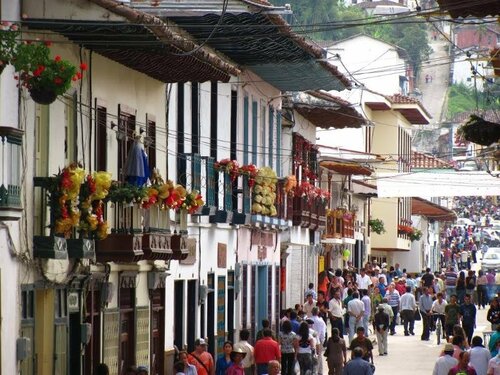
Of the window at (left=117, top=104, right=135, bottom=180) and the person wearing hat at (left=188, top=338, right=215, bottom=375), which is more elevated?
the window at (left=117, top=104, right=135, bottom=180)

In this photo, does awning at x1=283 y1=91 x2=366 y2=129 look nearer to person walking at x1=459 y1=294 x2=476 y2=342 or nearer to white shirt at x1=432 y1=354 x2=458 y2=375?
person walking at x1=459 y1=294 x2=476 y2=342

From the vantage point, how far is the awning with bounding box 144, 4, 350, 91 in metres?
30.4

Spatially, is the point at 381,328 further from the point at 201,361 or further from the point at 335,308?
the point at 201,361

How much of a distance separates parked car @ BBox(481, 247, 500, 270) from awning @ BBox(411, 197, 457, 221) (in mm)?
2884

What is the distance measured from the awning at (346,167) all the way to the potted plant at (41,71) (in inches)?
1324

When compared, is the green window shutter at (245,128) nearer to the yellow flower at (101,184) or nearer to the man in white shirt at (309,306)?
the man in white shirt at (309,306)

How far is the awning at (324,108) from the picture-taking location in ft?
156

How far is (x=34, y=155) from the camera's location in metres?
23.7

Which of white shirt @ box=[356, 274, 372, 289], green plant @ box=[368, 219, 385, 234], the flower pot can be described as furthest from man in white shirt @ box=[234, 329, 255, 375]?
green plant @ box=[368, 219, 385, 234]

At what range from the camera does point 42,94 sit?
21.0 meters

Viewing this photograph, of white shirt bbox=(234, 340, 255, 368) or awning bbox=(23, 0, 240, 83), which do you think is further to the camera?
white shirt bbox=(234, 340, 255, 368)

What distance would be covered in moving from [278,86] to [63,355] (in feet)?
59.4

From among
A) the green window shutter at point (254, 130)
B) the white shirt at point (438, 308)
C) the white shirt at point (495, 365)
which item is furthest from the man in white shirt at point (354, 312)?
the white shirt at point (495, 365)

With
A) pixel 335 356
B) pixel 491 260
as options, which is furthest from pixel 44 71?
pixel 491 260
